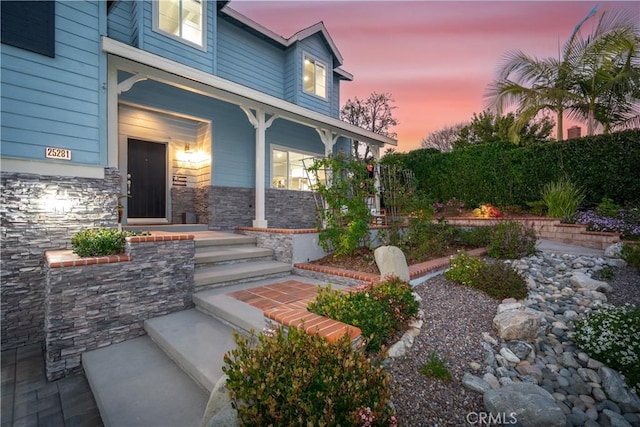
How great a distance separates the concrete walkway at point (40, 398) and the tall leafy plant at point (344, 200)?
345 centimetres

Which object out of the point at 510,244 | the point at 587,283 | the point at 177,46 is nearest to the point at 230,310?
the point at 587,283

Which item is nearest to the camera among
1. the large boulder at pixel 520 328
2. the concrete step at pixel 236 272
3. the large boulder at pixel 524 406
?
the large boulder at pixel 524 406

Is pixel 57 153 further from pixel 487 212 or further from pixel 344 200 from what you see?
pixel 487 212

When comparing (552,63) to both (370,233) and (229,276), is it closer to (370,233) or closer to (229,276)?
(370,233)

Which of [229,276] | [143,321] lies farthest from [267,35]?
[143,321]

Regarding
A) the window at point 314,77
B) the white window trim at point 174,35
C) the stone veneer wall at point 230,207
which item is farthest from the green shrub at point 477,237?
the white window trim at point 174,35

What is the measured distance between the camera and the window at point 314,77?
891 centimetres

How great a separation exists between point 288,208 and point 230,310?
545 centimetres

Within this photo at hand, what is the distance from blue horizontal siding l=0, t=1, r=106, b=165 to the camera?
3.43 meters

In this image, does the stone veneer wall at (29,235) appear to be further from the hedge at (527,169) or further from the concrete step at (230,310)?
the hedge at (527,169)

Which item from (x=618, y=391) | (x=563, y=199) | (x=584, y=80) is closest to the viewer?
(x=618, y=391)

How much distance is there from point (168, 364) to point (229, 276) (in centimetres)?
153

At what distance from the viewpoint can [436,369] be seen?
2029mm

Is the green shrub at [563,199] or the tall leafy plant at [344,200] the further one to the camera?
the green shrub at [563,199]
